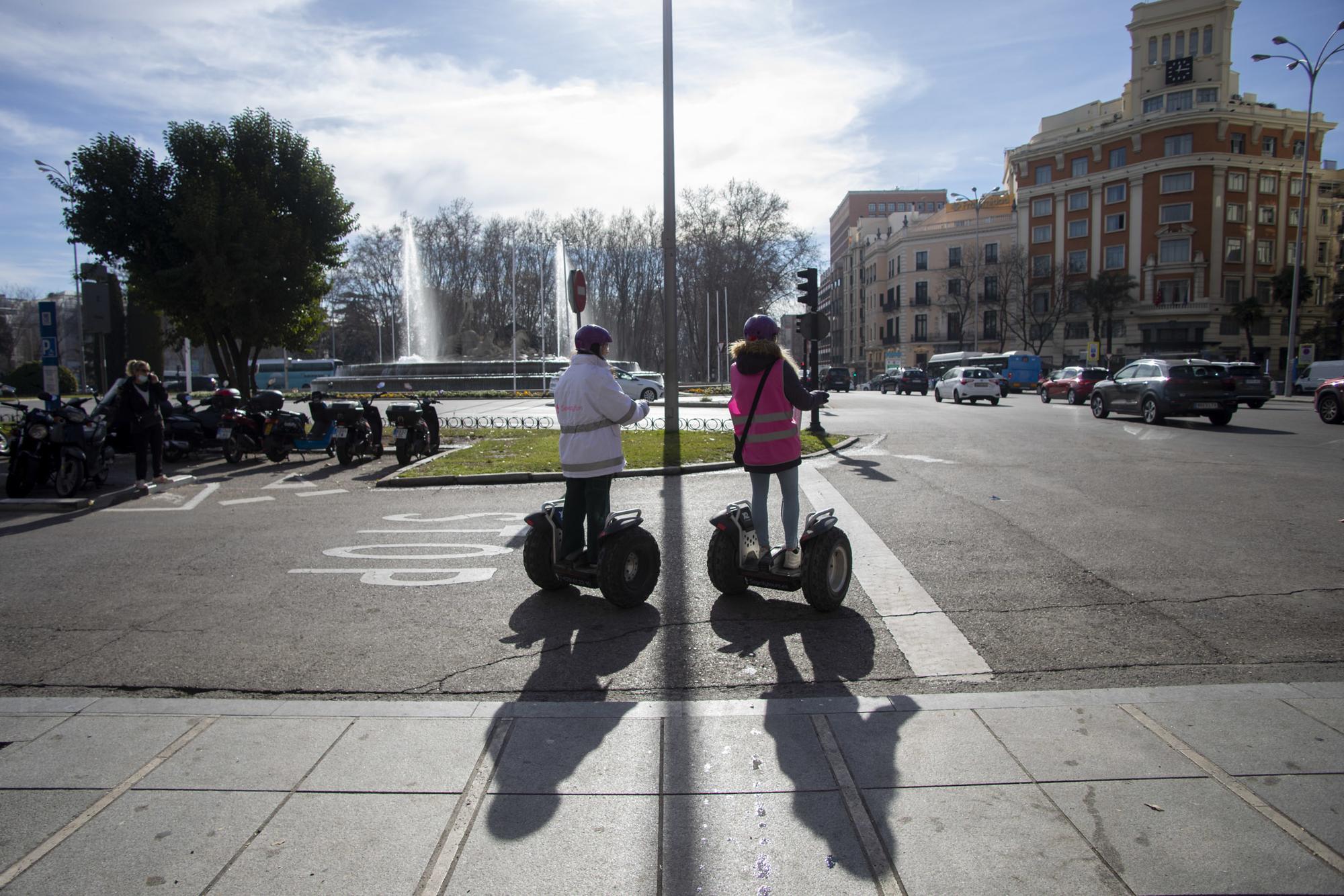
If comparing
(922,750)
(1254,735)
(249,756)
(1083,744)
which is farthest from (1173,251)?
(249,756)

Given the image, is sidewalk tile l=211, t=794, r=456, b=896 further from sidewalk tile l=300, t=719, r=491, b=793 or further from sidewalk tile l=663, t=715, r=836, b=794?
sidewalk tile l=663, t=715, r=836, b=794

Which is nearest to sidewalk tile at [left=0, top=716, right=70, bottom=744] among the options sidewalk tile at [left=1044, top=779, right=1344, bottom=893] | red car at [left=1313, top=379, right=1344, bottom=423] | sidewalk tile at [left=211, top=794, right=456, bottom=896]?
sidewalk tile at [left=211, top=794, right=456, bottom=896]

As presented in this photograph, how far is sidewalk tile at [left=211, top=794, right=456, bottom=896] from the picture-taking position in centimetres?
253

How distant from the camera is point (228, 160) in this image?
18.1 metres

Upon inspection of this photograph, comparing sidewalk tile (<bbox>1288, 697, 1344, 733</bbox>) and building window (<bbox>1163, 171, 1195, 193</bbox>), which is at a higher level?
building window (<bbox>1163, 171, 1195, 193</bbox>)

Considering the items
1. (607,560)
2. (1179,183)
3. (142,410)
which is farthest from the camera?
(1179,183)

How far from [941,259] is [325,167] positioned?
70.3 m

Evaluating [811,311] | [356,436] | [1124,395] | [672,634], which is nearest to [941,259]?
[1124,395]

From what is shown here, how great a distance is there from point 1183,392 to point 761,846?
66.6ft

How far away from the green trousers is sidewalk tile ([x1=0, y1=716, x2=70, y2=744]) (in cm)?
276

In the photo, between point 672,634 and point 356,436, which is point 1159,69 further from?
point 672,634

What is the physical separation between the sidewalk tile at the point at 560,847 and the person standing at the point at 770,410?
2.62 m

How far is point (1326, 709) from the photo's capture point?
3.65 m

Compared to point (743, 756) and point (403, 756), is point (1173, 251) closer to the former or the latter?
point (743, 756)
